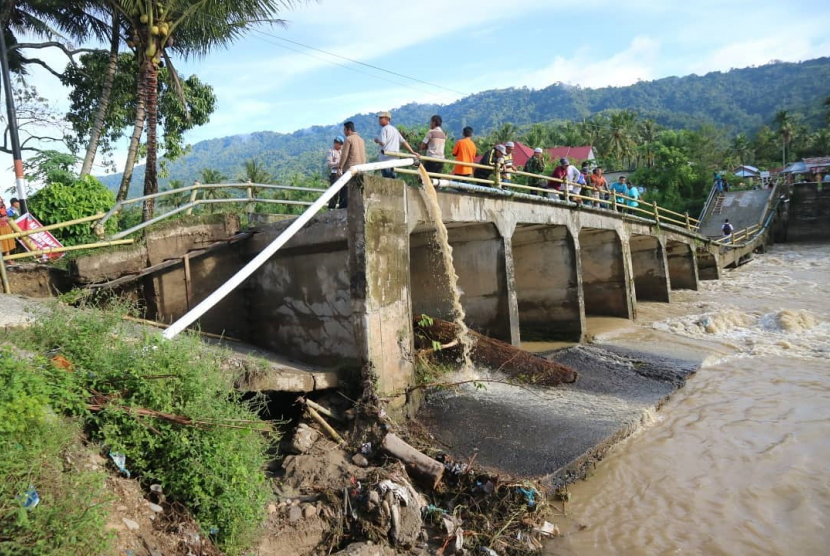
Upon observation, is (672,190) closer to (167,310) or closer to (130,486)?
(167,310)

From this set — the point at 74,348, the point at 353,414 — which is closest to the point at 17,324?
the point at 74,348

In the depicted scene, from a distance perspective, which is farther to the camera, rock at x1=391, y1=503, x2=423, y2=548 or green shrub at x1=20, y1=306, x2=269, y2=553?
rock at x1=391, y1=503, x2=423, y2=548

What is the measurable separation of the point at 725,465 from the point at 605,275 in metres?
9.90

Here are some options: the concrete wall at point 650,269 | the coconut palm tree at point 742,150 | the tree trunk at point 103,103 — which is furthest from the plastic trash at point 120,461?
the coconut palm tree at point 742,150

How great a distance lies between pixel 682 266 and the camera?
21984 mm

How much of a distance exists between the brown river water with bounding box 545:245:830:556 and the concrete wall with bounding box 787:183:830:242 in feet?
78.3

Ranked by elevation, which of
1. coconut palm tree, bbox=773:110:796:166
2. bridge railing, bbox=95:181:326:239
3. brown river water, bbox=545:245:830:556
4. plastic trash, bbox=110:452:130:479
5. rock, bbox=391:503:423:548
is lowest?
brown river water, bbox=545:245:830:556

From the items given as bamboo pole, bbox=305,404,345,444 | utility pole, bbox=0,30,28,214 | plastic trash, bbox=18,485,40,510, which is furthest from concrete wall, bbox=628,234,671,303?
plastic trash, bbox=18,485,40,510

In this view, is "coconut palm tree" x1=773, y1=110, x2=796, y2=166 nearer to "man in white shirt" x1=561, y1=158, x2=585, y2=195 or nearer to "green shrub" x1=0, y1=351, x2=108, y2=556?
"man in white shirt" x1=561, y1=158, x2=585, y2=195

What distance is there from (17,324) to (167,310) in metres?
3.52

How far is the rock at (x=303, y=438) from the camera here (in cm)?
580

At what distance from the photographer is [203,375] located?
437 cm

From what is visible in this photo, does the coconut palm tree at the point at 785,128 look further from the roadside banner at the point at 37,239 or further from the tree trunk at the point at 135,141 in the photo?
the roadside banner at the point at 37,239

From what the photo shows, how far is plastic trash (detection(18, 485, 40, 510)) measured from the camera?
A: 2.84 metres
